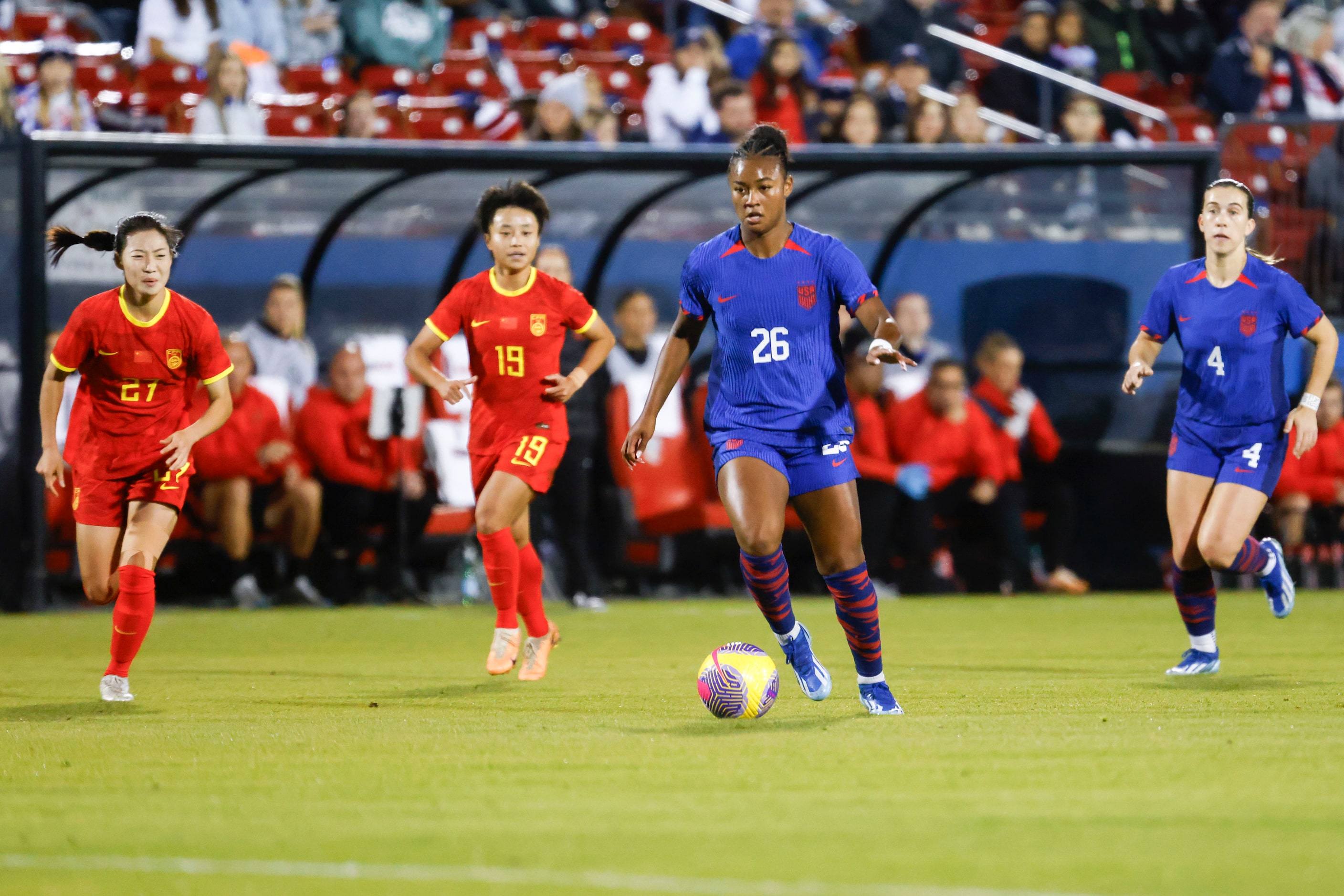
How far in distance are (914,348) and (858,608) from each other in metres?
8.22

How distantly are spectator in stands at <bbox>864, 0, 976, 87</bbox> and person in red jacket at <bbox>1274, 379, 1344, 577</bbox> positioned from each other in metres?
4.99

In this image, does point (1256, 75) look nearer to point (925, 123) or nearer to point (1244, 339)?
point (925, 123)

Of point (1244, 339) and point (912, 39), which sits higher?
point (912, 39)

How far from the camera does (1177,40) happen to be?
19156mm

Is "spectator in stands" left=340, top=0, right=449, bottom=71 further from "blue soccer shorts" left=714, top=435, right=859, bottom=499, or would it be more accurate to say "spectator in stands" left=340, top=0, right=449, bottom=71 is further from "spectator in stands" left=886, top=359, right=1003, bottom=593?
"blue soccer shorts" left=714, top=435, right=859, bottom=499

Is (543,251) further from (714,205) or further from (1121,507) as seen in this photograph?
(1121,507)

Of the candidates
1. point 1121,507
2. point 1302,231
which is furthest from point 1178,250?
point 1121,507

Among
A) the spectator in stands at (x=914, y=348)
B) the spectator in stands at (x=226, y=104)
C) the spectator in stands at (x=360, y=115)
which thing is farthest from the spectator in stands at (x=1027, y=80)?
the spectator in stands at (x=226, y=104)

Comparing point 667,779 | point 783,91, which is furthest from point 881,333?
point 783,91

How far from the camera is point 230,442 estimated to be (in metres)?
13.4

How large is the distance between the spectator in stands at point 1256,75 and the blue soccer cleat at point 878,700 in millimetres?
12705

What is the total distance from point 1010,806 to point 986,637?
6.04 meters

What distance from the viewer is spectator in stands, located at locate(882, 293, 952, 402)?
14.7m

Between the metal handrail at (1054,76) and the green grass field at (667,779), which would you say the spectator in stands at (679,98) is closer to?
the metal handrail at (1054,76)
